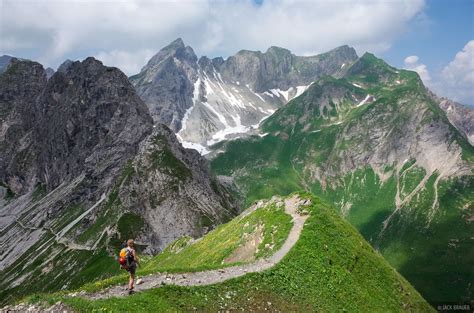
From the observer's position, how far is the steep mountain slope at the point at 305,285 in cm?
3206

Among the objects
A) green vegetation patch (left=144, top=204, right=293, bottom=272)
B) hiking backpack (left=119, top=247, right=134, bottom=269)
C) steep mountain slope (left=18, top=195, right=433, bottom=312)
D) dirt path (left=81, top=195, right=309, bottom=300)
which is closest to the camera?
hiking backpack (left=119, top=247, right=134, bottom=269)

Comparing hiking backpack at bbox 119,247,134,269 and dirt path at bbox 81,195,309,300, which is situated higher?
hiking backpack at bbox 119,247,134,269

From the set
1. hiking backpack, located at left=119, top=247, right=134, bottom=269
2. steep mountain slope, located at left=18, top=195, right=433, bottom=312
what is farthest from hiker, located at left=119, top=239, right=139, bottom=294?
steep mountain slope, located at left=18, top=195, right=433, bottom=312

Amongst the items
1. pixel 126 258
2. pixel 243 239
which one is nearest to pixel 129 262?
pixel 126 258

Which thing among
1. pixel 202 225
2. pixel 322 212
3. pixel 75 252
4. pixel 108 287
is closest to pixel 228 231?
pixel 322 212

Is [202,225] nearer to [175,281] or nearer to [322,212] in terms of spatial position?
[322,212]

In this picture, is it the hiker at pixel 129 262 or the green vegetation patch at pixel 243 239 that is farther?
the green vegetation patch at pixel 243 239

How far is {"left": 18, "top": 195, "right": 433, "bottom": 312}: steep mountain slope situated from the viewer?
3206 centimetres

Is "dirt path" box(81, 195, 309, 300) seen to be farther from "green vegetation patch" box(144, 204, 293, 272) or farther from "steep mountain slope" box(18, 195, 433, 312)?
"green vegetation patch" box(144, 204, 293, 272)

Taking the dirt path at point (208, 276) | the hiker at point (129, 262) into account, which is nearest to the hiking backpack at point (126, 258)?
the hiker at point (129, 262)

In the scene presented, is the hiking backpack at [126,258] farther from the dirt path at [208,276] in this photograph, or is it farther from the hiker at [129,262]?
the dirt path at [208,276]

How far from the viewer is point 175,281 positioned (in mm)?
36656

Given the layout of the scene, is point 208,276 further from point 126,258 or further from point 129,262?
point 126,258

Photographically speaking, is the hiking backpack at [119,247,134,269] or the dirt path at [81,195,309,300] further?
the dirt path at [81,195,309,300]
